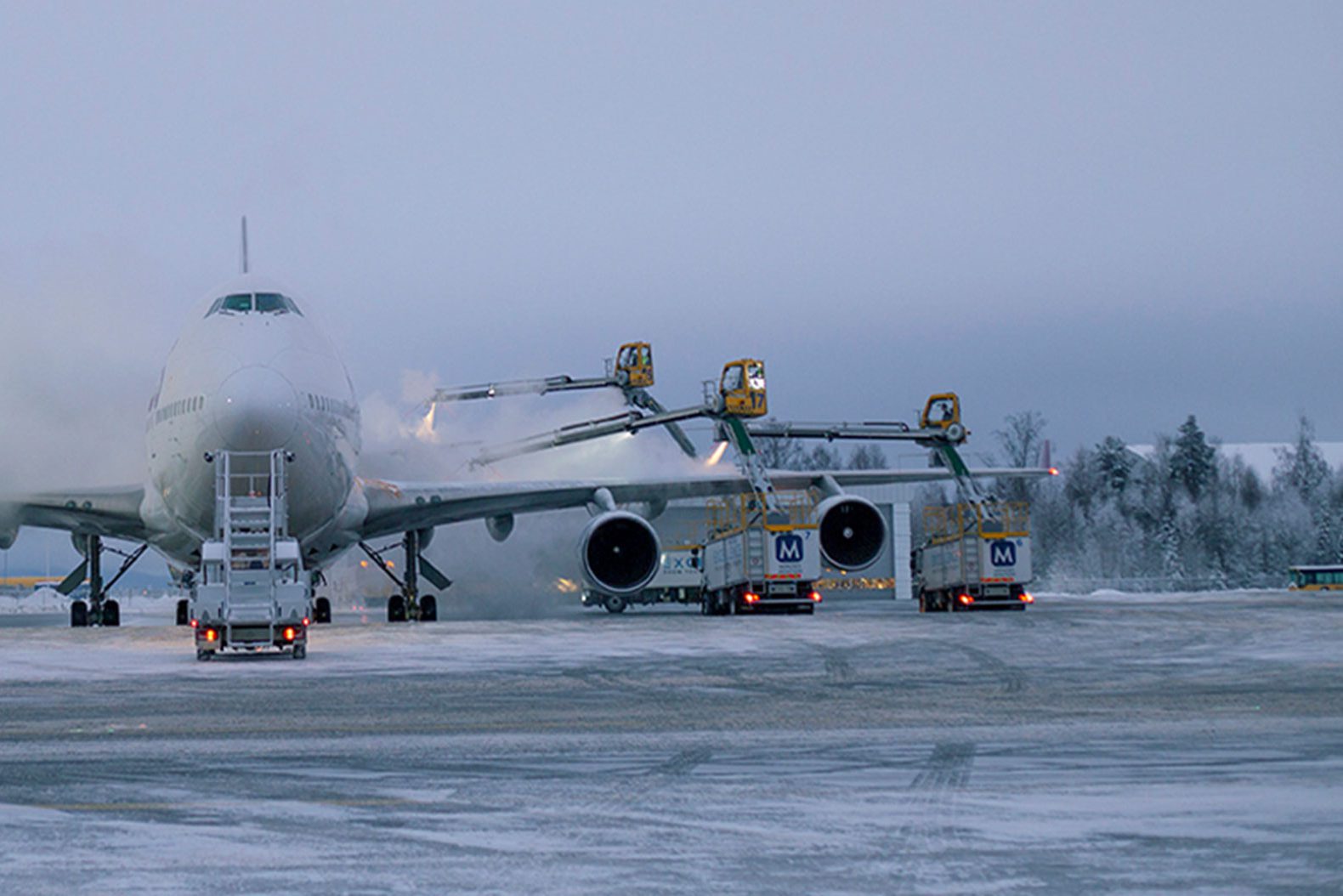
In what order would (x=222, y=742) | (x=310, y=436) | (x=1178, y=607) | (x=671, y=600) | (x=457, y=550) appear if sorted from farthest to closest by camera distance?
1. (x=671, y=600)
2. (x=457, y=550)
3. (x=1178, y=607)
4. (x=310, y=436)
5. (x=222, y=742)

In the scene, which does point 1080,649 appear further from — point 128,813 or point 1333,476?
point 1333,476

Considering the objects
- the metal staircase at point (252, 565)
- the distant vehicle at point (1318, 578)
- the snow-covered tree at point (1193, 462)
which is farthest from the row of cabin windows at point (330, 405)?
the snow-covered tree at point (1193, 462)

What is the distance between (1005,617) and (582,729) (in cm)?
1752

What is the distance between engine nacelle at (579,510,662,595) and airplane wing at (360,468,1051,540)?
50.6 inches

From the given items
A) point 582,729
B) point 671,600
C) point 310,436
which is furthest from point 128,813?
point 671,600

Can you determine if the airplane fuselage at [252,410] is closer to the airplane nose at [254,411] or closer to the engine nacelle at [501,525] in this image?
the airplane nose at [254,411]

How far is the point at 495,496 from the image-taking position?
27625 millimetres

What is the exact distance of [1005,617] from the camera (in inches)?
1030

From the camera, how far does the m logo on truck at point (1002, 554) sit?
102 feet

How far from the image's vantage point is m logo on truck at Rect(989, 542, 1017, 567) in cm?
3109

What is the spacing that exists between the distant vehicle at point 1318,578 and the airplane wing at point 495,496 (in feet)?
101

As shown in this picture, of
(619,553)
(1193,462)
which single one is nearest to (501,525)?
(619,553)

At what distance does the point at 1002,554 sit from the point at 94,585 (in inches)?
705

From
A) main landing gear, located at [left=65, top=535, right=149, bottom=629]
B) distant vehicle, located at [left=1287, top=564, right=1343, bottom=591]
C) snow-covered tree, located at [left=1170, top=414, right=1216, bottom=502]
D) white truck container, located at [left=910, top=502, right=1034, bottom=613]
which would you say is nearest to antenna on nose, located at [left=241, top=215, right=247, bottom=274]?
main landing gear, located at [left=65, top=535, right=149, bottom=629]
